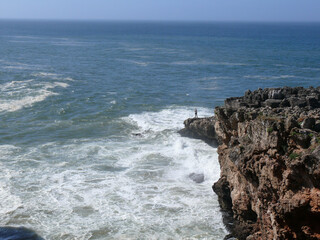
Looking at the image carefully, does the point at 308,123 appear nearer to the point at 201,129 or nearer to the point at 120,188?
the point at 120,188

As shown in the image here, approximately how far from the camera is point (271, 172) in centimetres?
2300

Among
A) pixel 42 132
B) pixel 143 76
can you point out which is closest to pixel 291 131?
pixel 42 132

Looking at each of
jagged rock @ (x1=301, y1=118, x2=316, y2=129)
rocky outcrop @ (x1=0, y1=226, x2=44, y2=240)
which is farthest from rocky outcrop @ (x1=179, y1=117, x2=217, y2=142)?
rocky outcrop @ (x1=0, y1=226, x2=44, y2=240)

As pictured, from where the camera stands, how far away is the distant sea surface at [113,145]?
Result: 30.5 metres

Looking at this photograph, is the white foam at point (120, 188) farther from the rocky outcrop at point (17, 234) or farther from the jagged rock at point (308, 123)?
the jagged rock at point (308, 123)

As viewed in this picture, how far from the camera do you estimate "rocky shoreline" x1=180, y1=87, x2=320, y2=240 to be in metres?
20.9

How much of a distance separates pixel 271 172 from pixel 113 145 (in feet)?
80.5

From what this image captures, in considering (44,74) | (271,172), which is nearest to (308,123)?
(271,172)

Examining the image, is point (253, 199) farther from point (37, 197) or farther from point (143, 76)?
point (143, 76)

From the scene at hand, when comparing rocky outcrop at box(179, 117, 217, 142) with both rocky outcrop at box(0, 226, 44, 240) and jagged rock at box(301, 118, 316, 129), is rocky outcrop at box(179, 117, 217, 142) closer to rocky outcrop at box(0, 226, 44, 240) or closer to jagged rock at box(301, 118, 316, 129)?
jagged rock at box(301, 118, 316, 129)

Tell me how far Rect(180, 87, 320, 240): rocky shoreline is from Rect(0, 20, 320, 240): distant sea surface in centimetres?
247

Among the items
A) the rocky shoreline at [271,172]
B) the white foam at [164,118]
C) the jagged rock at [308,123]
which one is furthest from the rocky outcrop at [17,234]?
the white foam at [164,118]

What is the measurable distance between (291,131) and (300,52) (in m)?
105

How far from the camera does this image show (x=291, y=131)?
23.1m
